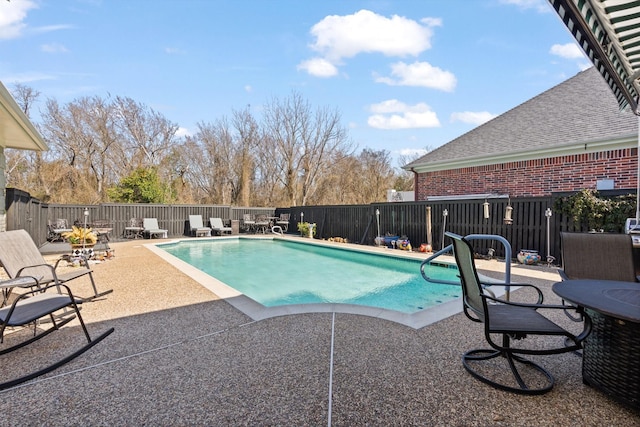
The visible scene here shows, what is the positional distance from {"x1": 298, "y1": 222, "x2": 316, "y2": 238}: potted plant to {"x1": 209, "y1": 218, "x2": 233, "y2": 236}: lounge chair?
11.4 feet

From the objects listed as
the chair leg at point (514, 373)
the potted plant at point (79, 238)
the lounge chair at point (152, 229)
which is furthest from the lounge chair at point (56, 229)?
the chair leg at point (514, 373)

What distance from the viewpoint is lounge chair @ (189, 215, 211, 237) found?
14.2 metres

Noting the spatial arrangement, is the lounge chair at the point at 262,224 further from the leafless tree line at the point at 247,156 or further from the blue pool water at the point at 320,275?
the leafless tree line at the point at 247,156

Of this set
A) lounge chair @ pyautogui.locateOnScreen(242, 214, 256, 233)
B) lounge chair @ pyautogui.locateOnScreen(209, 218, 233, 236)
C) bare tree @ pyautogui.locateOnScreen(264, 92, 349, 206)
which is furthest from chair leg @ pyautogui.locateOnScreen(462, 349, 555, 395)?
bare tree @ pyautogui.locateOnScreen(264, 92, 349, 206)

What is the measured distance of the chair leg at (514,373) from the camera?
204 cm

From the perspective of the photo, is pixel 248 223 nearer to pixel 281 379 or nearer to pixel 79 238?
pixel 79 238

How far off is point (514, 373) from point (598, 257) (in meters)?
1.77

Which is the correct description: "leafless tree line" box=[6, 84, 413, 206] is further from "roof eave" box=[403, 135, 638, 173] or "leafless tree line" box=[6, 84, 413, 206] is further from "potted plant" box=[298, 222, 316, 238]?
"roof eave" box=[403, 135, 638, 173]

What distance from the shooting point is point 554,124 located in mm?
9148

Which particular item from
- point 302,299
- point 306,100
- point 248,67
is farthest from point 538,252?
point 306,100

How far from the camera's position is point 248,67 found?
48.0 feet

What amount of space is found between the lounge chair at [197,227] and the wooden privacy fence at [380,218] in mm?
486

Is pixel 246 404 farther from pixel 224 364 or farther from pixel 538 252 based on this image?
pixel 538 252

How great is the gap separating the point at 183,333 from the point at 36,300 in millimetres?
1325
